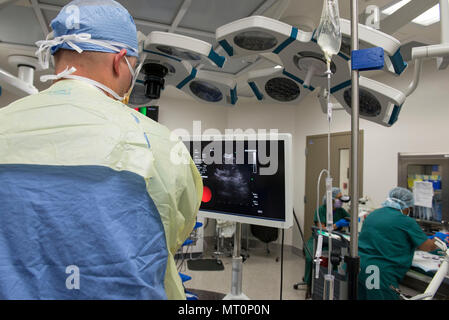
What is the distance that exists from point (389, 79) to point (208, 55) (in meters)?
3.18

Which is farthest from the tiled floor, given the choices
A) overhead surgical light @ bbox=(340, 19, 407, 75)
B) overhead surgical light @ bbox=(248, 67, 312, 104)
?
overhead surgical light @ bbox=(340, 19, 407, 75)

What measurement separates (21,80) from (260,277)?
10.4 feet

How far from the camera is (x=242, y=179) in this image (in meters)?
1.06

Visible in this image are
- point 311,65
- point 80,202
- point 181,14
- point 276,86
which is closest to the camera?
point 80,202

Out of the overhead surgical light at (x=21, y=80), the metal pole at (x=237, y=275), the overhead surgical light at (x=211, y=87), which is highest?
the overhead surgical light at (x=21, y=80)

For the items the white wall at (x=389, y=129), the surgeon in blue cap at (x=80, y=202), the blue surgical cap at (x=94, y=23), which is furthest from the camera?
the white wall at (x=389, y=129)

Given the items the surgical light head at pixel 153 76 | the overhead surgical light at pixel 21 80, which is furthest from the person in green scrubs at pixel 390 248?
the overhead surgical light at pixel 21 80

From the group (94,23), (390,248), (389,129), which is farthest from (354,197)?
(389,129)

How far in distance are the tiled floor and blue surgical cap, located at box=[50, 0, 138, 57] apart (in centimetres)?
276

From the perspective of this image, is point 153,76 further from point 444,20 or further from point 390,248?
point 390,248

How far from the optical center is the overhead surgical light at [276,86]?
130 centimetres

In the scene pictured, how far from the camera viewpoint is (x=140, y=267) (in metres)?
0.46

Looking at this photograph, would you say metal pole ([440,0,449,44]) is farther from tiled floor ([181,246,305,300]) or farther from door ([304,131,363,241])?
door ([304,131,363,241])

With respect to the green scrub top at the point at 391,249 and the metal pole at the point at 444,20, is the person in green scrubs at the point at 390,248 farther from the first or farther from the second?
the metal pole at the point at 444,20
